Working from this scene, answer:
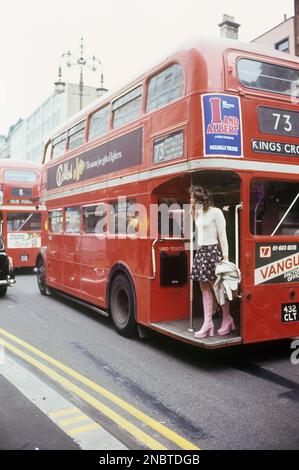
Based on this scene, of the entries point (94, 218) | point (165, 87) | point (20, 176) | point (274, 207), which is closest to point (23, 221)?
point (20, 176)

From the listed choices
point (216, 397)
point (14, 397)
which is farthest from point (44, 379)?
point (216, 397)

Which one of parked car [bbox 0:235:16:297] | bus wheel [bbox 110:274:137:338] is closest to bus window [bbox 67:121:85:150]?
bus wheel [bbox 110:274:137:338]

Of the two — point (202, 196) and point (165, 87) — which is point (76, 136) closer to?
point (165, 87)

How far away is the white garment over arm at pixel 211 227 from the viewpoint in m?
5.70

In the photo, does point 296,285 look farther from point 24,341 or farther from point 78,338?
point 24,341

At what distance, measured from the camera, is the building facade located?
65062mm

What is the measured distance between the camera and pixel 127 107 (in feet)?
23.7

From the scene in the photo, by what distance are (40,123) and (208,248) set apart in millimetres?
76995

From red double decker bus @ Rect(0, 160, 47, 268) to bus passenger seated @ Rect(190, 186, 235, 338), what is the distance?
11.6 m

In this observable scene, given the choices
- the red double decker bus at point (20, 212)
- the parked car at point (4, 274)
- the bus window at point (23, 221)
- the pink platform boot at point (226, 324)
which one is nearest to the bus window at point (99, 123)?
the pink platform boot at point (226, 324)

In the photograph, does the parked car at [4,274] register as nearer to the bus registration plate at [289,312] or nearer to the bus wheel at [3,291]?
the bus wheel at [3,291]

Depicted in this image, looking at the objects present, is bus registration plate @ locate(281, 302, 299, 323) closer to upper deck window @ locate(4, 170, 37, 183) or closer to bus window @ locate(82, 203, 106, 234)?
bus window @ locate(82, 203, 106, 234)

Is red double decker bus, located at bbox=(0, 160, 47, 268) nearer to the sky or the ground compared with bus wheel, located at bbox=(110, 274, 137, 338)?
nearer to the sky

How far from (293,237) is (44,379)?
3.51m
